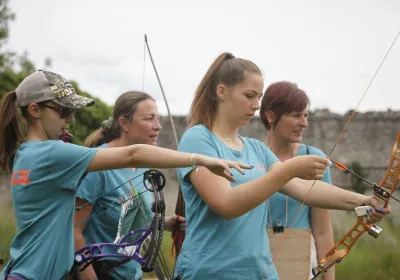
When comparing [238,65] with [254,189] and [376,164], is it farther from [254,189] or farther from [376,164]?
[376,164]

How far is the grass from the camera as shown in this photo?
718 cm

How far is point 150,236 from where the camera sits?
3742 mm

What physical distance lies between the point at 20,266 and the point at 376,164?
6.82 m

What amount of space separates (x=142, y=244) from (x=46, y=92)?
922 mm

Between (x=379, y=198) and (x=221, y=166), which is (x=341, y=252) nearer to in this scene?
(x=379, y=198)

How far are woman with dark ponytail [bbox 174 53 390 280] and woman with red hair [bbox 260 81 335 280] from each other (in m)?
0.58

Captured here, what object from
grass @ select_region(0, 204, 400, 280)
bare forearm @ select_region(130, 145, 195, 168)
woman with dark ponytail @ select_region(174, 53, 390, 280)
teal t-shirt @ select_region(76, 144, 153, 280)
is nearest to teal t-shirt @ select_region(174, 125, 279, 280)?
woman with dark ponytail @ select_region(174, 53, 390, 280)

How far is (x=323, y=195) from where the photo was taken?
3588mm

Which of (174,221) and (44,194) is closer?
(44,194)

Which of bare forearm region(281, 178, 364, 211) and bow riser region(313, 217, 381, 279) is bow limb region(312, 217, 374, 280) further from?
bare forearm region(281, 178, 364, 211)

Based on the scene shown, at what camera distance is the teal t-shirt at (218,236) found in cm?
304

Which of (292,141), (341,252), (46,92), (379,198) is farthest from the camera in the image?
(292,141)

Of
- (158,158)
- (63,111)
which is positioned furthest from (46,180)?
(158,158)

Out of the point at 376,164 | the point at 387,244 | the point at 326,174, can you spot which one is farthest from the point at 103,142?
the point at 376,164
